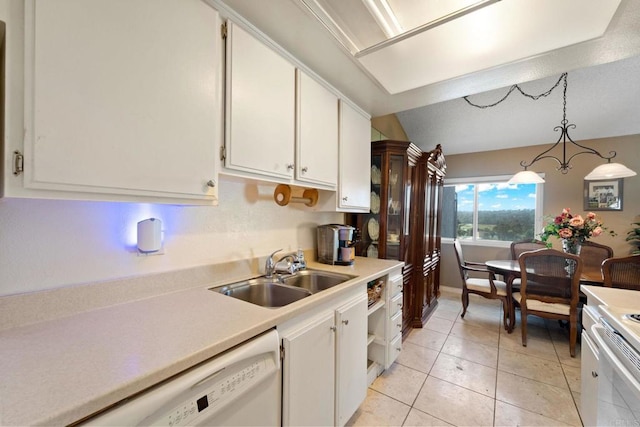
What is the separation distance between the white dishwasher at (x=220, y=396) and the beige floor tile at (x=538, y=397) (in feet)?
6.07

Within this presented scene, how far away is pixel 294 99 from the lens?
1.50 meters

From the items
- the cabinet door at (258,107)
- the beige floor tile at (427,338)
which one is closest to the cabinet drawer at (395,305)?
the beige floor tile at (427,338)

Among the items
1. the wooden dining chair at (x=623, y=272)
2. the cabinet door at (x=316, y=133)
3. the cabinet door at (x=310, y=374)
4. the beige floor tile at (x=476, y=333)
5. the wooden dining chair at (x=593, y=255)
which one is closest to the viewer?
the cabinet door at (x=310, y=374)

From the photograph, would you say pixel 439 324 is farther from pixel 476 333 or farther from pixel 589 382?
pixel 589 382

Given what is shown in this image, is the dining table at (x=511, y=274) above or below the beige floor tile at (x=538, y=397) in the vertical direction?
above

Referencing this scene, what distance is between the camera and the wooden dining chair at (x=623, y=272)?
2.13 metres

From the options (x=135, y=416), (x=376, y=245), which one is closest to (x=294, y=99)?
(x=135, y=416)

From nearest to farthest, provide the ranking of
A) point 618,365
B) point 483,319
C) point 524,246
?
point 618,365 → point 483,319 → point 524,246

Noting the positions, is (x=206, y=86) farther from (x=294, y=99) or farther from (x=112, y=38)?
(x=294, y=99)

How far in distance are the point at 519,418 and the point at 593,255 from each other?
258 cm

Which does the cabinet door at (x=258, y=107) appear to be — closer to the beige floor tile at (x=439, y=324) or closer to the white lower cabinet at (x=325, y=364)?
the white lower cabinet at (x=325, y=364)

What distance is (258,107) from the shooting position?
50.8 inches

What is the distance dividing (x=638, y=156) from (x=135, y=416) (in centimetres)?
535

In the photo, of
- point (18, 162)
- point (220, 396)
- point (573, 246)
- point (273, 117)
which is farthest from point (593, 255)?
point (18, 162)
